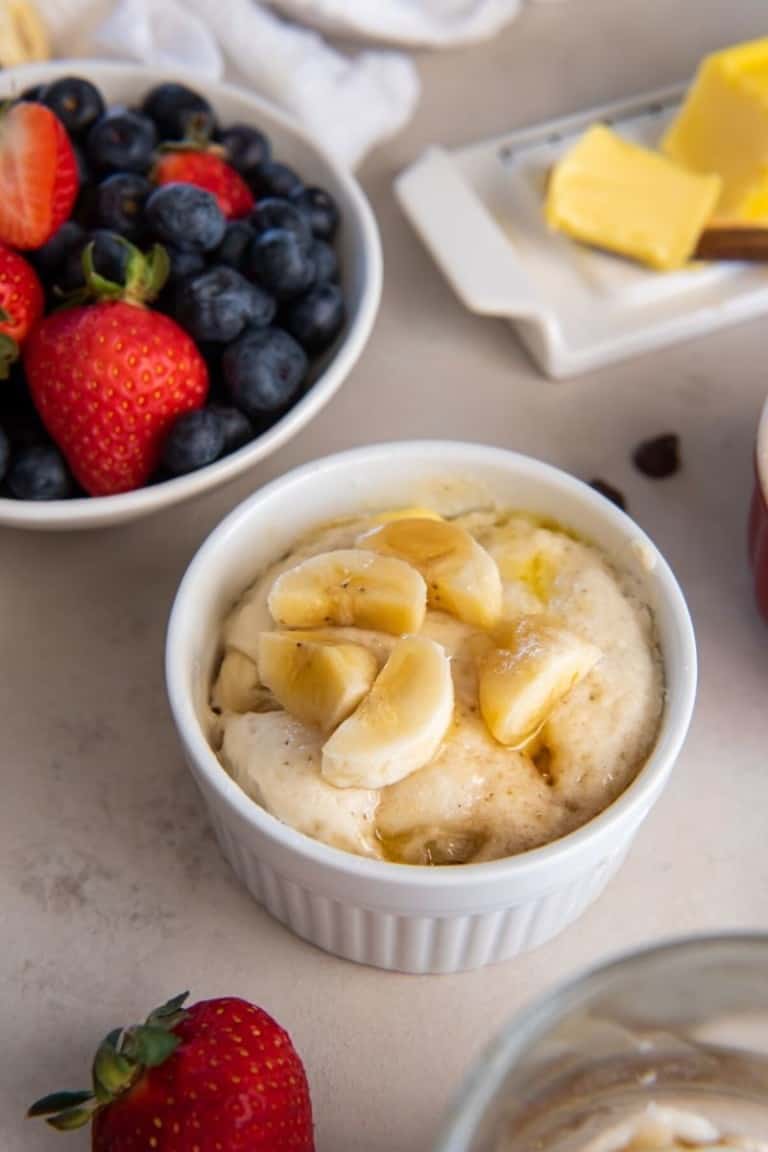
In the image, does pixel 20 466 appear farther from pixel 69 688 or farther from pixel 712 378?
pixel 712 378

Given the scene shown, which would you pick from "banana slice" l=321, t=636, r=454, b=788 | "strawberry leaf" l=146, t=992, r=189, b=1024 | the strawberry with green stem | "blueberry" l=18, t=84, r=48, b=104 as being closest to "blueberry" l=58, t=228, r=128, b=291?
the strawberry with green stem

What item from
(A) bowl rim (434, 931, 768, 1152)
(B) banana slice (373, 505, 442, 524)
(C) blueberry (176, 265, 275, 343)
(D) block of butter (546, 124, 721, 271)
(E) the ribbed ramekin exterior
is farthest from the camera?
(D) block of butter (546, 124, 721, 271)

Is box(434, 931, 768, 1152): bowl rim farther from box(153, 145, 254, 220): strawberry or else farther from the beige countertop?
box(153, 145, 254, 220): strawberry

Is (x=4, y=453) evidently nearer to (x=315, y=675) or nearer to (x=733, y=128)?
(x=315, y=675)

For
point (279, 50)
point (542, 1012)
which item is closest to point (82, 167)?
point (279, 50)

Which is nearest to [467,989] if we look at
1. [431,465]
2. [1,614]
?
[431,465]
